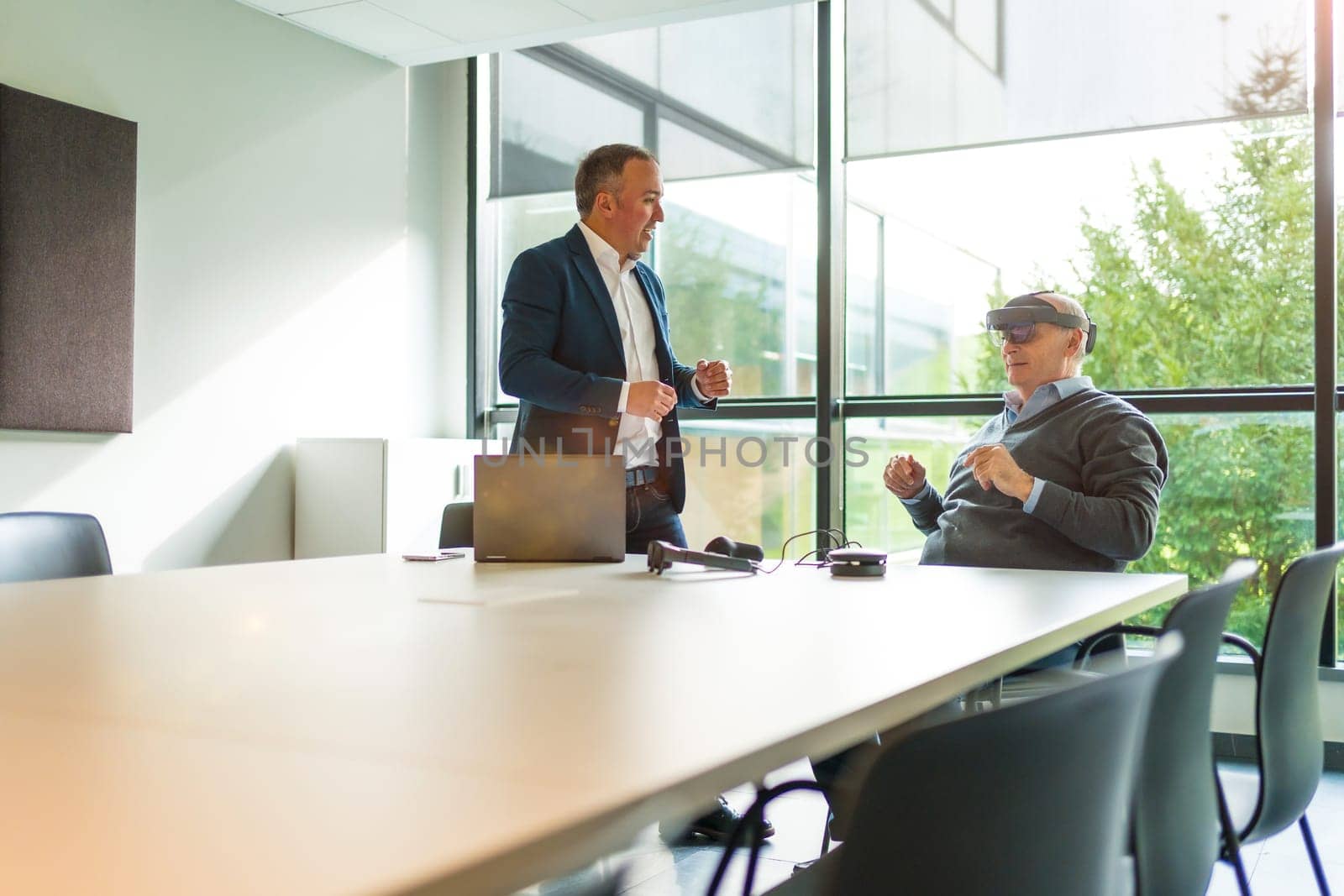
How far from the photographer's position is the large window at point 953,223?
4.13m

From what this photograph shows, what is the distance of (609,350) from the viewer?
9.45ft

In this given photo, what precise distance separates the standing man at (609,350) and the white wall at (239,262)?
7.13 ft

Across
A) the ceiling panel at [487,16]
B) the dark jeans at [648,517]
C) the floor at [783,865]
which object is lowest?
the floor at [783,865]

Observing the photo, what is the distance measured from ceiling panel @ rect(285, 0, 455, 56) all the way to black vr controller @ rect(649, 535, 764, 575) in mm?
3137

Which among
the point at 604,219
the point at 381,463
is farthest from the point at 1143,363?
the point at 381,463

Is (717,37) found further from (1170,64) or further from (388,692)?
(388,692)

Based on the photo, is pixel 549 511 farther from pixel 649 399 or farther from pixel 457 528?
pixel 457 528

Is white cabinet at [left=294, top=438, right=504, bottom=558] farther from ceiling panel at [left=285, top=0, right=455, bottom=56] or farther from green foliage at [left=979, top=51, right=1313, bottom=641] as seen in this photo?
green foliage at [left=979, top=51, right=1313, bottom=641]

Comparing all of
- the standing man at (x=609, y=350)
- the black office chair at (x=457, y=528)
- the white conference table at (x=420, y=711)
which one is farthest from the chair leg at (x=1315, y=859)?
the black office chair at (x=457, y=528)

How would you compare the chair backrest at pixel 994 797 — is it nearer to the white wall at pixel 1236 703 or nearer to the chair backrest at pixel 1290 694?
the chair backrest at pixel 1290 694

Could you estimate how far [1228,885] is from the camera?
2.75m

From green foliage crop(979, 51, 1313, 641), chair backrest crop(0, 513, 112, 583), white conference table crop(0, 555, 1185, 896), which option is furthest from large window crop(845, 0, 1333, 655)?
chair backrest crop(0, 513, 112, 583)

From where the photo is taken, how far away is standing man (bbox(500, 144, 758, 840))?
2.68 meters

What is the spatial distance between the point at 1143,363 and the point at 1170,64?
3.60ft
